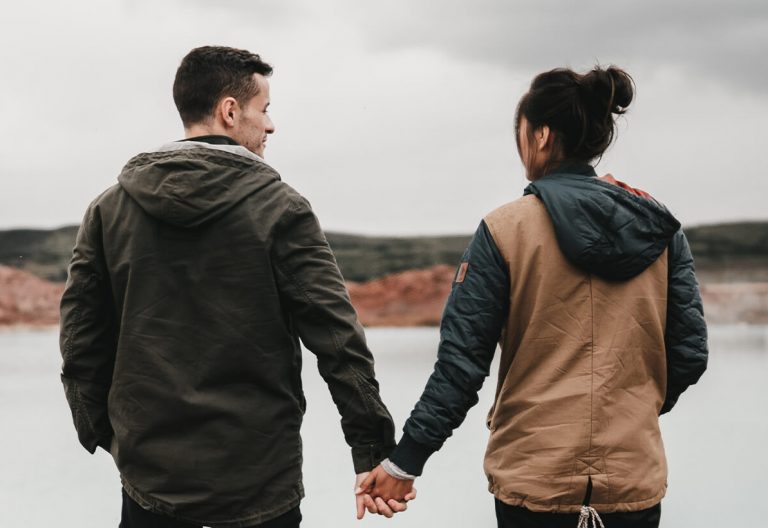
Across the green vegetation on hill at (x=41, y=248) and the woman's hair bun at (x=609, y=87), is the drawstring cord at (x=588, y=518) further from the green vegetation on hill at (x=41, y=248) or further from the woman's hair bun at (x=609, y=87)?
the green vegetation on hill at (x=41, y=248)

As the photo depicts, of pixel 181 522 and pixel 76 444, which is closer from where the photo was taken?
pixel 181 522

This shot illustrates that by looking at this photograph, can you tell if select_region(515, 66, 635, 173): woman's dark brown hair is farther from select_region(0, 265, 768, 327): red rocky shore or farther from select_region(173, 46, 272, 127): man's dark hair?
select_region(0, 265, 768, 327): red rocky shore

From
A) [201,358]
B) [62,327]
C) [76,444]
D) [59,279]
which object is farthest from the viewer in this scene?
[59,279]

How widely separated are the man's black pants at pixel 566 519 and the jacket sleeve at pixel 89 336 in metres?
0.72

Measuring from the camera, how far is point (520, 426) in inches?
50.2

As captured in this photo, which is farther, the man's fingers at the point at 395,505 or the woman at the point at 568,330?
the man's fingers at the point at 395,505

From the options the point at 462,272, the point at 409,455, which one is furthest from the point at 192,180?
the point at 409,455

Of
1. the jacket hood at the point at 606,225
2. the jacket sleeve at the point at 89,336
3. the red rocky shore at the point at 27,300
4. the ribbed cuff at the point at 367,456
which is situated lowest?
the red rocky shore at the point at 27,300

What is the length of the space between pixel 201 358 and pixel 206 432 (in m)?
0.12

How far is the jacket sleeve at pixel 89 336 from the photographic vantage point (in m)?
1.31

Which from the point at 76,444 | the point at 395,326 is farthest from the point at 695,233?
the point at 76,444

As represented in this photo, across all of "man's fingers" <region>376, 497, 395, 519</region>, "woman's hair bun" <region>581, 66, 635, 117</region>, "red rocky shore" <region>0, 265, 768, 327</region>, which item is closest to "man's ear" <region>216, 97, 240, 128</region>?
"woman's hair bun" <region>581, 66, 635, 117</region>

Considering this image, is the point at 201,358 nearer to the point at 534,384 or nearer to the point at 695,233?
the point at 534,384

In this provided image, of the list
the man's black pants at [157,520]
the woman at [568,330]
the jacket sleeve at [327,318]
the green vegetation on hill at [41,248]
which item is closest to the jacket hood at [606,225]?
the woman at [568,330]
